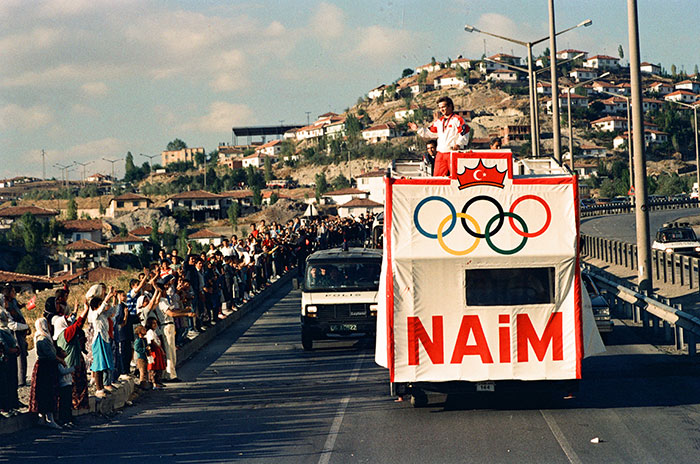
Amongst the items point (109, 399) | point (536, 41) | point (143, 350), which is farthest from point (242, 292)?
point (536, 41)

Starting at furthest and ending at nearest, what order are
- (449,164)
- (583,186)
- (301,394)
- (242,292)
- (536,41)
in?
(583,186)
(536,41)
(242,292)
(301,394)
(449,164)

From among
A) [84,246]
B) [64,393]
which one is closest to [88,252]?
[84,246]

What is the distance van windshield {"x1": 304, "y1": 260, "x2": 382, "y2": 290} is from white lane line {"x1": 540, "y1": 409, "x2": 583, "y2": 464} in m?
7.36

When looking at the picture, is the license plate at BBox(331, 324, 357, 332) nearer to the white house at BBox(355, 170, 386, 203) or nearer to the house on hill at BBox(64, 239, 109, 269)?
the house on hill at BBox(64, 239, 109, 269)

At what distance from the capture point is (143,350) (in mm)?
15773

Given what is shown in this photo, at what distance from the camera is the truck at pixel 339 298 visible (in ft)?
63.6

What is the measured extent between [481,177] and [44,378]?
629 centimetres

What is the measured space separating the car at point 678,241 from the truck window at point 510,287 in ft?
97.9

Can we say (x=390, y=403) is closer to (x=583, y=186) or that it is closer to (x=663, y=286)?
(x=663, y=286)

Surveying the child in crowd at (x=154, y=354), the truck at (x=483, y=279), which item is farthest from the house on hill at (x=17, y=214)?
the truck at (x=483, y=279)

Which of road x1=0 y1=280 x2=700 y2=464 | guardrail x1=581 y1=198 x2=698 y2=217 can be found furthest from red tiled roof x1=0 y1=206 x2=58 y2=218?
road x1=0 y1=280 x2=700 y2=464

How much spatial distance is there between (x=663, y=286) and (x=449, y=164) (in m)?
20.4

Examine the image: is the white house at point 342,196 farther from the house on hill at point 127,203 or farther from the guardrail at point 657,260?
the guardrail at point 657,260

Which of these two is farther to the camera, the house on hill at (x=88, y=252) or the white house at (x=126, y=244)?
the white house at (x=126, y=244)
